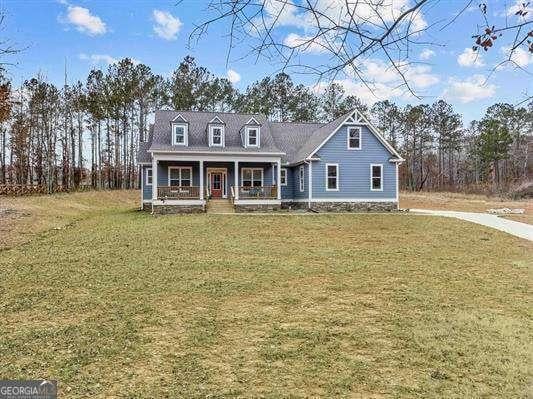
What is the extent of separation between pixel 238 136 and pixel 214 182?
135 inches

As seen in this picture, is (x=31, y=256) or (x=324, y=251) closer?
(x=31, y=256)

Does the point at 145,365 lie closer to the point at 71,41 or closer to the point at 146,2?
the point at 146,2

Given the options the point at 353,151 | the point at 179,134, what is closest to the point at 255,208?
the point at 179,134

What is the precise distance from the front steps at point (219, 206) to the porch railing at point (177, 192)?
3.44 feet

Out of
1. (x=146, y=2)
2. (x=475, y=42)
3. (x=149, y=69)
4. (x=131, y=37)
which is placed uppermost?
(x=149, y=69)

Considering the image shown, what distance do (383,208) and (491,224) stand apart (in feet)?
23.4

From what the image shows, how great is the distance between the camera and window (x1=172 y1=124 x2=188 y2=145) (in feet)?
84.1

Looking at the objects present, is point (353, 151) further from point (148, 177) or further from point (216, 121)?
point (148, 177)

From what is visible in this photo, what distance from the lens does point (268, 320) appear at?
22.2 feet

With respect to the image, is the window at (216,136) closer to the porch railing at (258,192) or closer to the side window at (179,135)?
the side window at (179,135)

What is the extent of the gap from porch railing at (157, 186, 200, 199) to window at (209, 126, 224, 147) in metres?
3.19

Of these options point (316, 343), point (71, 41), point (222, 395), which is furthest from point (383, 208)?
point (222, 395)

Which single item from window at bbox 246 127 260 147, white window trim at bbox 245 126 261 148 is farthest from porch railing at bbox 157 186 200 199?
window at bbox 246 127 260 147

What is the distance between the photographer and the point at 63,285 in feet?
29.1
